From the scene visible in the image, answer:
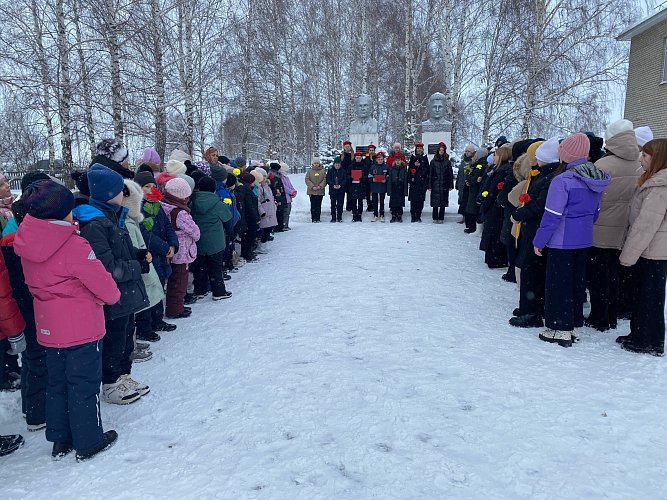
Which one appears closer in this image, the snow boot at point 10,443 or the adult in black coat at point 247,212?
the snow boot at point 10,443

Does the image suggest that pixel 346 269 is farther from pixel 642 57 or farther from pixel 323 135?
pixel 323 135

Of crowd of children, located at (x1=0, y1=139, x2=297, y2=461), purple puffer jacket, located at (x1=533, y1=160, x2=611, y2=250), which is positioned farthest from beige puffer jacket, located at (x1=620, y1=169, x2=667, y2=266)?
crowd of children, located at (x1=0, y1=139, x2=297, y2=461)

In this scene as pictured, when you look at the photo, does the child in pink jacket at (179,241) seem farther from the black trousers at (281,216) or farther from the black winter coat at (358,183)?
the black winter coat at (358,183)

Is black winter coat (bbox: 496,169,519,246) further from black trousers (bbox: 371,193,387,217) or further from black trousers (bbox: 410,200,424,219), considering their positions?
black trousers (bbox: 371,193,387,217)

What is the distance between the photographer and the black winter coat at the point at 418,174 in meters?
11.4

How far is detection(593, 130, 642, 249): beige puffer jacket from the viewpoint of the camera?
14.9ft

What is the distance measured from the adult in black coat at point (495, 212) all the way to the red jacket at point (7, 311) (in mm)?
5929

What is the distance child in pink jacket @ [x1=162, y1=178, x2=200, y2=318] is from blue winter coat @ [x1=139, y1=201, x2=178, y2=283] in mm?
364

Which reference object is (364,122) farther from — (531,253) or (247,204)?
(531,253)

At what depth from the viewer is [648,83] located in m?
18.4

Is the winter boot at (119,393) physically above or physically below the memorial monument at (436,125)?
below

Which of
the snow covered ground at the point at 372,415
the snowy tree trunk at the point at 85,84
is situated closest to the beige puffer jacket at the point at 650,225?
the snow covered ground at the point at 372,415

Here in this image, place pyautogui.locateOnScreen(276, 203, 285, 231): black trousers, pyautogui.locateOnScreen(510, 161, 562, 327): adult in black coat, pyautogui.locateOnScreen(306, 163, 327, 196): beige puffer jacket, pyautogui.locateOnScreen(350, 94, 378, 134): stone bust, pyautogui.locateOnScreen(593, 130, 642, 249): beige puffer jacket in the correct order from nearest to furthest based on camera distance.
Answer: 1. pyautogui.locateOnScreen(593, 130, 642, 249): beige puffer jacket
2. pyautogui.locateOnScreen(510, 161, 562, 327): adult in black coat
3. pyautogui.locateOnScreen(276, 203, 285, 231): black trousers
4. pyautogui.locateOnScreen(306, 163, 327, 196): beige puffer jacket
5. pyautogui.locateOnScreen(350, 94, 378, 134): stone bust

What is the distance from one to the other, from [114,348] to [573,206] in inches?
158
